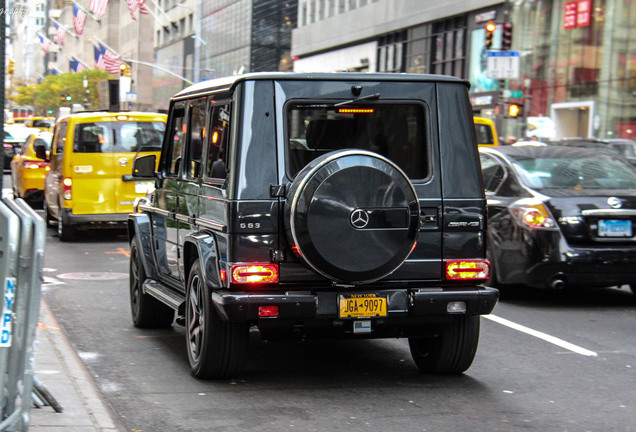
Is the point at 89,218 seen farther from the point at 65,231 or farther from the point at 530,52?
the point at 530,52

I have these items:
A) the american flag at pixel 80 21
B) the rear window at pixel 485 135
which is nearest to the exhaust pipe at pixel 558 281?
the rear window at pixel 485 135

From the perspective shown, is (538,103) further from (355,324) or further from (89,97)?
(89,97)

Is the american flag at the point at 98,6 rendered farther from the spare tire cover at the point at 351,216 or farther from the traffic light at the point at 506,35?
the spare tire cover at the point at 351,216

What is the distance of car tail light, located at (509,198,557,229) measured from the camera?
33.8ft

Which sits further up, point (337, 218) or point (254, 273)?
point (337, 218)

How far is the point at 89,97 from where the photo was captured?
101 m

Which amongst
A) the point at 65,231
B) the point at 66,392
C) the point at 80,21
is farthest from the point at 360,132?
the point at 80,21

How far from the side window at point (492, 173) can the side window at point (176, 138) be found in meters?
4.10

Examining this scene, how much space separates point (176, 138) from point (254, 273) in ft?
7.98

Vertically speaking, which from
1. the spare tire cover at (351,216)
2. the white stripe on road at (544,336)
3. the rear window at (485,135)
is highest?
the rear window at (485,135)

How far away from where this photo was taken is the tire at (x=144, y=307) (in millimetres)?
8961

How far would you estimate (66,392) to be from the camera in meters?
6.20

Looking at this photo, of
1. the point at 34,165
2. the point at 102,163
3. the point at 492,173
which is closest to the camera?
the point at 492,173

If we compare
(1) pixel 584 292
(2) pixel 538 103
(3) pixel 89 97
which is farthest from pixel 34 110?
(1) pixel 584 292
